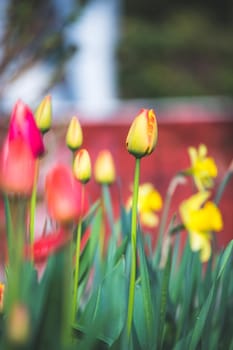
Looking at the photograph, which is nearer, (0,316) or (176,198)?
(0,316)

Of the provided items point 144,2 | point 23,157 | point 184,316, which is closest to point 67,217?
point 23,157

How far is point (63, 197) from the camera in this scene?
0.64 metres

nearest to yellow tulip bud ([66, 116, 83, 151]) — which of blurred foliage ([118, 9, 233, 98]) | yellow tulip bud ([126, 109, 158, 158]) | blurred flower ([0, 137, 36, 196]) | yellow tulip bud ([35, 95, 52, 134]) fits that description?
yellow tulip bud ([35, 95, 52, 134])

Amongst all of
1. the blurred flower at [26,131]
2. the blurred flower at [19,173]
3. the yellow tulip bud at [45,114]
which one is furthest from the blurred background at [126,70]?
the blurred flower at [19,173]

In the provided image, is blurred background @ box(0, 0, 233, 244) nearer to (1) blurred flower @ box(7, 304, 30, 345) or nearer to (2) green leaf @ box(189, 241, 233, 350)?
(2) green leaf @ box(189, 241, 233, 350)

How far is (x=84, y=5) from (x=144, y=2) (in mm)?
6704

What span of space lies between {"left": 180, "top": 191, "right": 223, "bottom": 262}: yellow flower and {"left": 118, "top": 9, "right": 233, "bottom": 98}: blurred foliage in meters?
6.84

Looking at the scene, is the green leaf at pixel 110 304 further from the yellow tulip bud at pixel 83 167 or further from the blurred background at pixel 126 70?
the blurred background at pixel 126 70

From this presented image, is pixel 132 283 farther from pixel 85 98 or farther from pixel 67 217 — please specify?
pixel 85 98

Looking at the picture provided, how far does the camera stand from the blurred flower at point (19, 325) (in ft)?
1.64

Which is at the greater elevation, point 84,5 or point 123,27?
point 123,27

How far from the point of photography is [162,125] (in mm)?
4355

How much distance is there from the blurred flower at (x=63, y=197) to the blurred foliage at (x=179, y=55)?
715 centimetres

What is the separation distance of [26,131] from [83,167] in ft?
0.25
